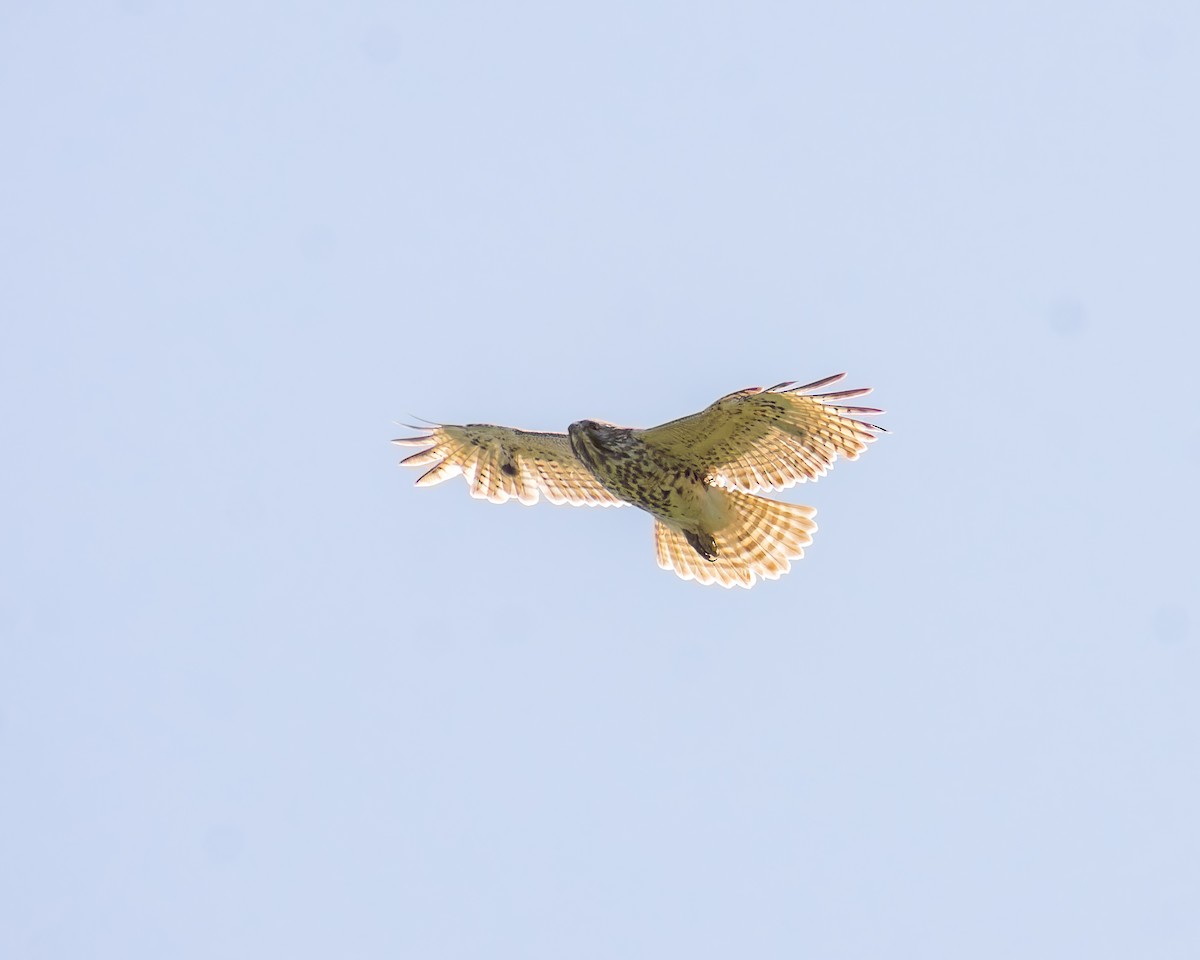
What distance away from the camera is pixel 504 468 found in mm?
15680

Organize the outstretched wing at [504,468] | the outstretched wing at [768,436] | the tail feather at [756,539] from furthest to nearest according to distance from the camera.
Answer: the outstretched wing at [504,468] < the tail feather at [756,539] < the outstretched wing at [768,436]

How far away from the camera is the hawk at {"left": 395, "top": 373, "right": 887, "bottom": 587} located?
1377cm

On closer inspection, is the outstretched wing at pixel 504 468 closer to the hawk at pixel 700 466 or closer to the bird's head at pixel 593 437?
the hawk at pixel 700 466

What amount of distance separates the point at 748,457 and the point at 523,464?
236cm

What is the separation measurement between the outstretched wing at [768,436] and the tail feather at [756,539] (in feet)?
2.08

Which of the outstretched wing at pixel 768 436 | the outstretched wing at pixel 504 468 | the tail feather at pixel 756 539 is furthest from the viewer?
the outstretched wing at pixel 504 468

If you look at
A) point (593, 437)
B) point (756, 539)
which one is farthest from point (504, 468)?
point (756, 539)

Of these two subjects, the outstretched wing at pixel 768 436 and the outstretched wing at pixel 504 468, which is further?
the outstretched wing at pixel 504 468

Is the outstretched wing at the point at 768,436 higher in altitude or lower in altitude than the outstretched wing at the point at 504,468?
lower

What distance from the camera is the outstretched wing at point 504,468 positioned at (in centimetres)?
1535

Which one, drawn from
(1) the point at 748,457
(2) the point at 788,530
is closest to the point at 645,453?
(1) the point at 748,457

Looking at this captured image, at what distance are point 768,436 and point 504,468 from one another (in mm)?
2774

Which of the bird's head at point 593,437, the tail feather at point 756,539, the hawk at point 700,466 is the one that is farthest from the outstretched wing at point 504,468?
the bird's head at point 593,437

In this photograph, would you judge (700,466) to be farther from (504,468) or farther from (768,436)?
(504,468)
